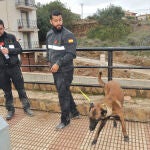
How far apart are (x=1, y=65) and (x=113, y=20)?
29493mm

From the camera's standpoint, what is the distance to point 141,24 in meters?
32.5

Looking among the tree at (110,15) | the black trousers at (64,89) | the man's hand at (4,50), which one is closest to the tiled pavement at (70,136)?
the black trousers at (64,89)

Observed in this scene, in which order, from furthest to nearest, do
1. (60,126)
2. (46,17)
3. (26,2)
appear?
(46,17) < (26,2) < (60,126)

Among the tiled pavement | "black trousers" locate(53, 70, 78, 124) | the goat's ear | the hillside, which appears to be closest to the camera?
the goat's ear

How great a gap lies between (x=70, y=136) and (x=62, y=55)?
1231 millimetres

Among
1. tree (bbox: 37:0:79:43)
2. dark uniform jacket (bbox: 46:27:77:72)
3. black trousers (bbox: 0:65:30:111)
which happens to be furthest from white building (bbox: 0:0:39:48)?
dark uniform jacket (bbox: 46:27:77:72)

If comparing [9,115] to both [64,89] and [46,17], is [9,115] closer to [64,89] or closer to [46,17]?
[64,89]

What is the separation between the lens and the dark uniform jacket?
339 cm

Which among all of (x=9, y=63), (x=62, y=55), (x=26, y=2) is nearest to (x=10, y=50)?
(x=9, y=63)

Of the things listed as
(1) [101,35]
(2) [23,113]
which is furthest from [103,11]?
(2) [23,113]

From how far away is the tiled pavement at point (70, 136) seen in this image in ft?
10.6

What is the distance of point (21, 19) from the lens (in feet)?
94.4

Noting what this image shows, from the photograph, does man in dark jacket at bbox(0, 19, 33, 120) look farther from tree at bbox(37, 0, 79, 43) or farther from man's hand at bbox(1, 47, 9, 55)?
tree at bbox(37, 0, 79, 43)

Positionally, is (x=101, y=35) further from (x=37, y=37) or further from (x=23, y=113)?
(x=23, y=113)
